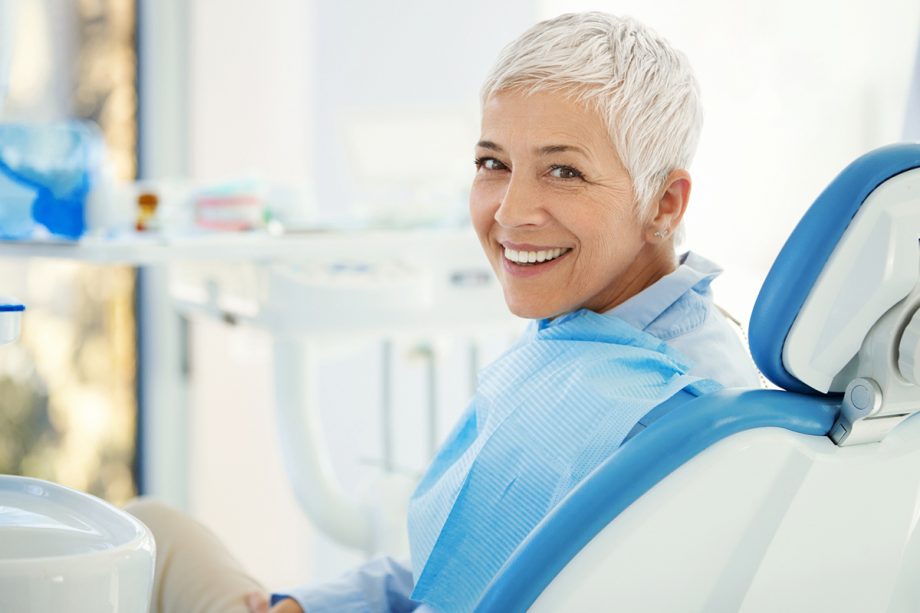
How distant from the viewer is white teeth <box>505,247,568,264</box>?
3.90 ft

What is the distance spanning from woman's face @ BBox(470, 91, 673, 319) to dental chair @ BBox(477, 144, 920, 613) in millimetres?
270

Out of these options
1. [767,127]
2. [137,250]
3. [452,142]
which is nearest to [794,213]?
[767,127]

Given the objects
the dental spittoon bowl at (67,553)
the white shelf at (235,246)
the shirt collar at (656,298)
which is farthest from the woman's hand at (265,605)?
the white shelf at (235,246)

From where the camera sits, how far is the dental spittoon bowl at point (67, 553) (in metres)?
0.80

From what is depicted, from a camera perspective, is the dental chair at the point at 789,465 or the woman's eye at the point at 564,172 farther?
the woman's eye at the point at 564,172

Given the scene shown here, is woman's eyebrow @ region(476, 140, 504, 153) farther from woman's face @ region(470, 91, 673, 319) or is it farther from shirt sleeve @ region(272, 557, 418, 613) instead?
shirt sleeve @ region(272, 557, 418, 613)

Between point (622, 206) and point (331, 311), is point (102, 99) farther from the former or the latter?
point (622, 206)

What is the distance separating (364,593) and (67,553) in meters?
0.52

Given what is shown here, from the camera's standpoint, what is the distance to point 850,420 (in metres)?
0.92

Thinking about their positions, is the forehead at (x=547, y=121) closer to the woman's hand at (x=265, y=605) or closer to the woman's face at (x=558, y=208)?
the woman's face at (x=558, y=208)

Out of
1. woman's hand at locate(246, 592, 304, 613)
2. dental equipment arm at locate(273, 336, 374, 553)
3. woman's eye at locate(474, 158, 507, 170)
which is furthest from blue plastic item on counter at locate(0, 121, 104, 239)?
woman's eye at locate(474, 158, 507, 170)

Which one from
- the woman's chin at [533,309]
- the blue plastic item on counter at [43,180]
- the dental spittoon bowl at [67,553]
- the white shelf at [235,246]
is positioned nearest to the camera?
the dental spittoon bowl at [67,553]

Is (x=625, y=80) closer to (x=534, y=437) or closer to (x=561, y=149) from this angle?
(x=561, y=149)

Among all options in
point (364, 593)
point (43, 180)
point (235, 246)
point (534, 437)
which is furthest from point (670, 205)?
point (43, 180)
